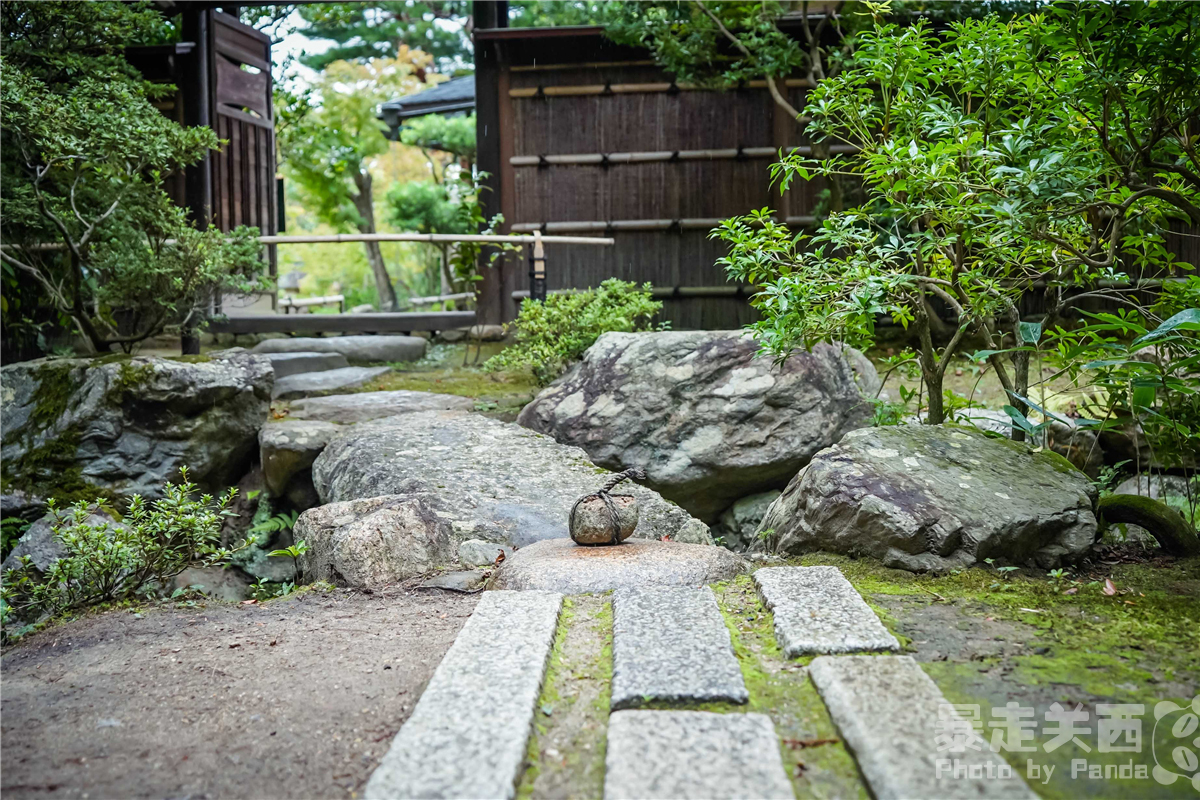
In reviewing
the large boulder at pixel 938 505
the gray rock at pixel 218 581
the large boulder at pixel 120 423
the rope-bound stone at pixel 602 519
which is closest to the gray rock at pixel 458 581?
the rope-bound stone at pixel 602 519

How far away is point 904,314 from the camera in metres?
3.77

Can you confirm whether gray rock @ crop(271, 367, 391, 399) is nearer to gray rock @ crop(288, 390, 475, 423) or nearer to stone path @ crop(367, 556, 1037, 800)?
gray rock @ crop(288, 390, 475, 423)

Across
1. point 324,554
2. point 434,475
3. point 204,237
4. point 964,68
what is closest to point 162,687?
point 324,554

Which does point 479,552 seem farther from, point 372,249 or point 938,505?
point 372,249

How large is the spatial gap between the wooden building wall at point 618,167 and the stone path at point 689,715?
5.86 meters

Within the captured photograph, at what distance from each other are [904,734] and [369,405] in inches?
193

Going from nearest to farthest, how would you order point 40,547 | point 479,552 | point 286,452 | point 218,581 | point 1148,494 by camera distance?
1. point 479,552
2. point 40,547
3. point 1148,494
4. point 218,581
5. point 286,452

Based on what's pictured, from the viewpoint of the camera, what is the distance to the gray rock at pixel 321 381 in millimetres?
6562

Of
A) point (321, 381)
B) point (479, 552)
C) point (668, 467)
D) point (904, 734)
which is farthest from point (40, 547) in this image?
point (904, 734)

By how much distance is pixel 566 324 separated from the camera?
6.18 m

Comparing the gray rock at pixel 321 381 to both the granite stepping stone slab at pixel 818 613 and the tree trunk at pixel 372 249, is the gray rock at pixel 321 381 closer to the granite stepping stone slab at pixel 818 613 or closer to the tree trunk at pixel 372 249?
the granite stepping stone slab at pixel 818 613

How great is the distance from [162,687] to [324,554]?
1163 mm

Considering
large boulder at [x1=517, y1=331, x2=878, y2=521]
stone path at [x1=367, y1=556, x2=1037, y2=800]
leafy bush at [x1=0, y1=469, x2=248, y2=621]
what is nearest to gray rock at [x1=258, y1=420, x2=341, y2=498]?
large boulder at [x1=517, y1=331, x2=878, y2=521]

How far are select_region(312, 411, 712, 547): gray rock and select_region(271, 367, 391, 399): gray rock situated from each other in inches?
59.4
